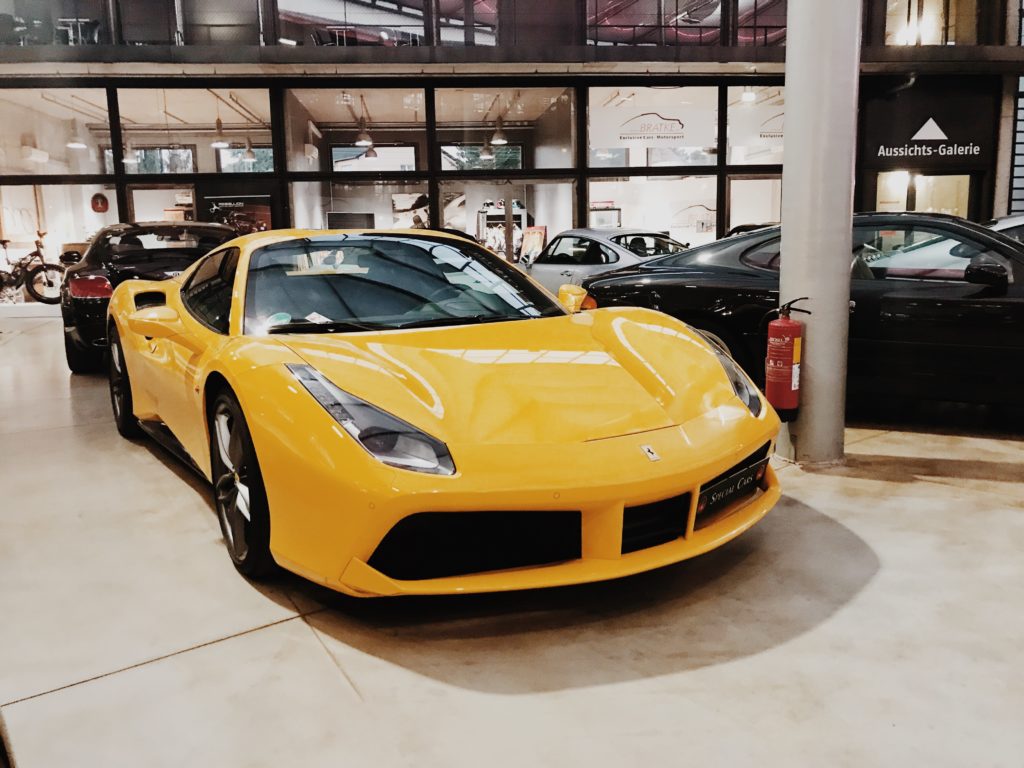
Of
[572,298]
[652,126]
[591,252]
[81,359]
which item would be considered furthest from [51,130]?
[572,298]

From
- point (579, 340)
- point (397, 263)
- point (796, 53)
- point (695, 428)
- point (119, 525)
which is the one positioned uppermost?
point (796, 53)

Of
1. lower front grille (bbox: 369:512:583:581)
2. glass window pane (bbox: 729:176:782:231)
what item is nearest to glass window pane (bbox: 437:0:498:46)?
glass window pane (bbox: 729:176:782:231)

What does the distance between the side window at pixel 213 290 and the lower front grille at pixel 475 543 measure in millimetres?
1299

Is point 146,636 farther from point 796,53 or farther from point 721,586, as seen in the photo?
point 796,53

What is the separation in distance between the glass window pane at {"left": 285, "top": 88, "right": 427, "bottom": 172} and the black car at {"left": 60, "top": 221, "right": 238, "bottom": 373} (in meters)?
6.15

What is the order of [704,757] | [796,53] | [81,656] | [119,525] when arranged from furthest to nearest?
[796,53] → [119,525] → [81,656] → [704,757]

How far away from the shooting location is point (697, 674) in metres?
2.20

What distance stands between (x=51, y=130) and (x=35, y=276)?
2.29m

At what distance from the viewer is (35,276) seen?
13.1m

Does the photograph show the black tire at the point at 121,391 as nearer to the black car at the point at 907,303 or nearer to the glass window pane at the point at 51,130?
the black car at the point at 907,303

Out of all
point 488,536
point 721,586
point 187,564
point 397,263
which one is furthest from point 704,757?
point 397,263

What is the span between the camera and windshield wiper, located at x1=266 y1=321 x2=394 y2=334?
9.91 ft

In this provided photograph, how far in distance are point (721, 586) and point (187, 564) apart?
6.23 feet

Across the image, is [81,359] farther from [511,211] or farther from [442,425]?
[511,211]
